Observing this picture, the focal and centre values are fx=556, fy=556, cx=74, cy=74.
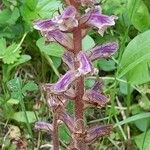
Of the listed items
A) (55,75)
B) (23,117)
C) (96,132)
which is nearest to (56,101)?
(96,132)

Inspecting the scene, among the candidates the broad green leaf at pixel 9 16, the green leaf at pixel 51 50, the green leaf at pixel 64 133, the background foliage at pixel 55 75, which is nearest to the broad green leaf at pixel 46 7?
the background foliage at pixel 55 75

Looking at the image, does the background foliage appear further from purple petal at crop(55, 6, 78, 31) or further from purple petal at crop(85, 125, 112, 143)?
purple petal at crop(55, 6, 78, 31)

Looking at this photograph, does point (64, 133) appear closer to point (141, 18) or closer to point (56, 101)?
point (56, 101)

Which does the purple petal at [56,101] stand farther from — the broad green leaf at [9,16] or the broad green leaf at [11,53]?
the broad green leaf at [9,16]

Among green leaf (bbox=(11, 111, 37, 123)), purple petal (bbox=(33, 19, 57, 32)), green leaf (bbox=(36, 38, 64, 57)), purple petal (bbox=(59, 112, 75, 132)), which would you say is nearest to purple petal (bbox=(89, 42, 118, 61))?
purple petal (bbox=(33, 19, 57, 32))

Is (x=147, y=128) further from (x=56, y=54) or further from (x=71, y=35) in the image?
(x=71, y=35)

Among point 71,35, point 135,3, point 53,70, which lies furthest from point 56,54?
point 71,35
